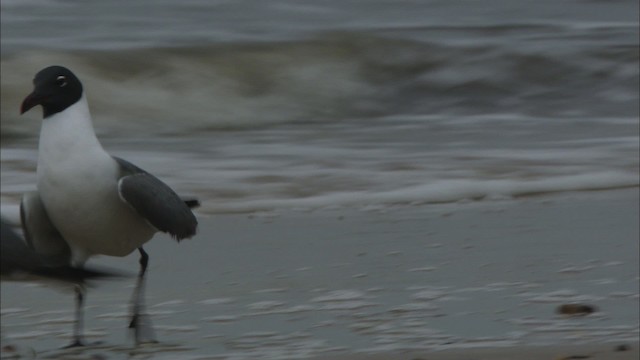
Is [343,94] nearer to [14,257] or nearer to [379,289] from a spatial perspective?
[379,289]

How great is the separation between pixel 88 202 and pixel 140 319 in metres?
0.47

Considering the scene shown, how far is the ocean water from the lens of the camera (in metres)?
6.86

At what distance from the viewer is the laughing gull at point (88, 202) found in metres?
4.50

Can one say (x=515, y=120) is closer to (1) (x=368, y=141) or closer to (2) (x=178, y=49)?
(1) (x=368, y=141)

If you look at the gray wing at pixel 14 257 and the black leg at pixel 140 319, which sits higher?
the gray wing at pixel 14 257

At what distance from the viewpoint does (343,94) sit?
11.3 metres

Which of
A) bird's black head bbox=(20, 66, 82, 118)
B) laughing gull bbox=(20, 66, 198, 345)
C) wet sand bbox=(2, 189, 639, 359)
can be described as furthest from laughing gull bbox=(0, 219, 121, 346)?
bird's black head bbox=(20, 66, 82, 118)

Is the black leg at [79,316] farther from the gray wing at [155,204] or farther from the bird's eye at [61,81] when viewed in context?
the bird's eye at [61,81]

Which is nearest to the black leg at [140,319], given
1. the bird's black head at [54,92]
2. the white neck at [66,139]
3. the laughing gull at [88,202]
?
the laughing gull at [88,202]

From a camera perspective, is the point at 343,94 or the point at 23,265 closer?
the point at 23,265

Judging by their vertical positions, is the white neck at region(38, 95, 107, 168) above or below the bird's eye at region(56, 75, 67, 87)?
below

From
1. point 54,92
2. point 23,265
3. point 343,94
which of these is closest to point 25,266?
point 23,265

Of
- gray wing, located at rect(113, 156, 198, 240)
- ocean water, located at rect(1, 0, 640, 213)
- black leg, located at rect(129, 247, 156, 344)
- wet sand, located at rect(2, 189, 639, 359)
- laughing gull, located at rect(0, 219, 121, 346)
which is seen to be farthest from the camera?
ocean water, located at rect(1, 0, 640, 213)

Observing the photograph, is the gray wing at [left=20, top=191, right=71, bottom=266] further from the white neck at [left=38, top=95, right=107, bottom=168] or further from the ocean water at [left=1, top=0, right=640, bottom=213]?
the ocean water at [left=1, top=0, right=640, bottom=213]
